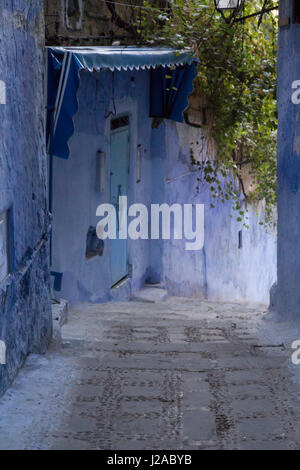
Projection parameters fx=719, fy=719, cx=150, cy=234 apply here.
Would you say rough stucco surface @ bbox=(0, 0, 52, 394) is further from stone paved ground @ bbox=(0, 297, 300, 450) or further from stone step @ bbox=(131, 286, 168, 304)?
stone step @ bbox=(131, 286, 168, 304)

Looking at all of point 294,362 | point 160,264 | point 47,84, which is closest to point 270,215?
point 160,264

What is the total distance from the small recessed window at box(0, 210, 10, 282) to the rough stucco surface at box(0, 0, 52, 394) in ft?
0.17

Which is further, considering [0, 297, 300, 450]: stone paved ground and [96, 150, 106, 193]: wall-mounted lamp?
[96, 150, 106, 193]: wall-mounted lamp

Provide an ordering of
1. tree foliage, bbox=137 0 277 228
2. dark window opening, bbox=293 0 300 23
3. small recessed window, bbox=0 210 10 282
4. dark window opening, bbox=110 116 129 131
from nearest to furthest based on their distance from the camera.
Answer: small recessed window, bbox=0 210 10 282
dark window opening, bbox=293 0 300 23
dark window opening, bbox=110 116 129 131
tree foliage, bbox=137 0 277 228

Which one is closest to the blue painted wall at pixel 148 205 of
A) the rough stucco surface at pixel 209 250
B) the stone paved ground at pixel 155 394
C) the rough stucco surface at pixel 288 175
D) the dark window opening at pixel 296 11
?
the rough stucco surface at pixel 209 250

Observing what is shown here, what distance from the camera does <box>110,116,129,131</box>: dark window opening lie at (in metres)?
9.07

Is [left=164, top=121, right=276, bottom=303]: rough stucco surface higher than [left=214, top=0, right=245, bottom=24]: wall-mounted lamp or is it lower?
lower

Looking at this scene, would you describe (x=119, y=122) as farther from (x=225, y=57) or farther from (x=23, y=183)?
(x=23, y=183)

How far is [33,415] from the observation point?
3.78 metres

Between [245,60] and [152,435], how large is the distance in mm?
7465

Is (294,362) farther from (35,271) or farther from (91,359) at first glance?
(35,271)

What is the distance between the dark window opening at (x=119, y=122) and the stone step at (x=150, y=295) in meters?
2.43

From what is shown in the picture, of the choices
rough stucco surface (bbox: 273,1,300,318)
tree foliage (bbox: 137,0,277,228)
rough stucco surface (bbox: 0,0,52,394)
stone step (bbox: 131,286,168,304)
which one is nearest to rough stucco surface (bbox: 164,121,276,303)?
tree foliage (bbox: 137,0,277,228)

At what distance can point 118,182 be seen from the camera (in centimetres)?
945
